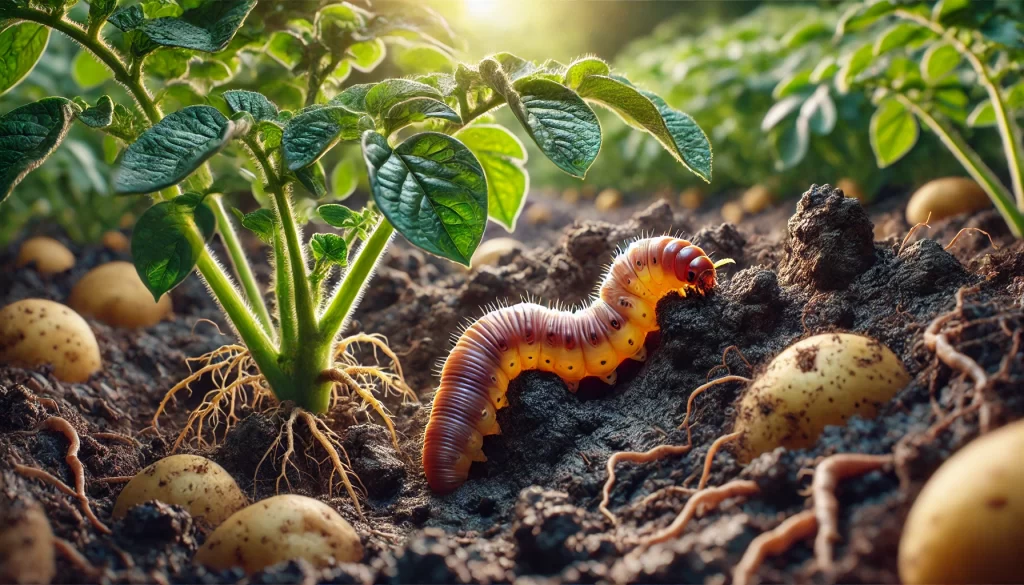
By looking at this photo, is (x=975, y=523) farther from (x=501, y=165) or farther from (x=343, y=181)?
(x=343, y=181)

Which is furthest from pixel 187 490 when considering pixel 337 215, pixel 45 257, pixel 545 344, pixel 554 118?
pixel 45 257

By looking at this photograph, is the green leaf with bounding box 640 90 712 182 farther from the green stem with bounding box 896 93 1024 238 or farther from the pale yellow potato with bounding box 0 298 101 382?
the pale yellow potato with bounding box 0 298 101 382

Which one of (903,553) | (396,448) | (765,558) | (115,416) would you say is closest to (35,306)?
(115,416)

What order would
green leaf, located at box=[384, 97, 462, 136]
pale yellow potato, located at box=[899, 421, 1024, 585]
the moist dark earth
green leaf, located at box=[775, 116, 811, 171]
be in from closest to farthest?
pale yellow potato, located at box=[899, 421, 1024, 585] < the moist dark earth < green leaf, located at box=[384, 97, 462, 136] < green leaf, located at box=[775, 116, 811, 171]

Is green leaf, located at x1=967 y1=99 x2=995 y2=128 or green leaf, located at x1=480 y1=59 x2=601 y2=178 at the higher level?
green leaf, located at x1=967 y1=99 x2=995 y2=128

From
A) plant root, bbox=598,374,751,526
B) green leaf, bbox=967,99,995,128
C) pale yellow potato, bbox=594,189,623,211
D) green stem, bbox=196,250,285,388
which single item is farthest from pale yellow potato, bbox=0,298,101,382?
pale yellow potato, bbox=594,189,623,211

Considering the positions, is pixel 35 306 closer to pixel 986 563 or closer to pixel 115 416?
pixel 115 416
